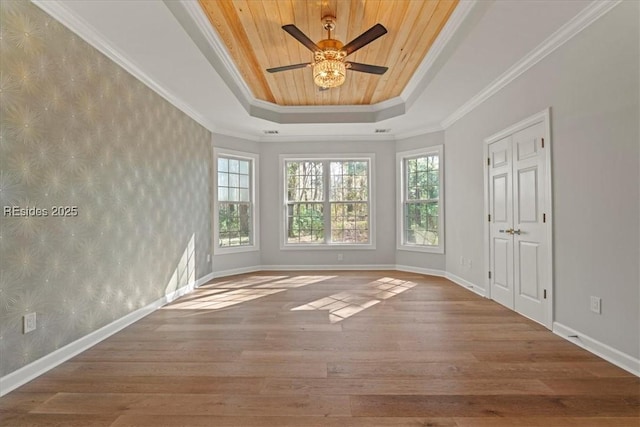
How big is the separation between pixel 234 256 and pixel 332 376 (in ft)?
13.3

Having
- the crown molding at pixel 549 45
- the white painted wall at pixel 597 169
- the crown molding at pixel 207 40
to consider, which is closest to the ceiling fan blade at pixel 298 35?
the crown molding at pixel 207 40

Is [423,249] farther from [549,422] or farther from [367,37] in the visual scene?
[549,422]

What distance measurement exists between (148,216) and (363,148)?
397 centimetres

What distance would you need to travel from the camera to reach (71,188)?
2.60 metres

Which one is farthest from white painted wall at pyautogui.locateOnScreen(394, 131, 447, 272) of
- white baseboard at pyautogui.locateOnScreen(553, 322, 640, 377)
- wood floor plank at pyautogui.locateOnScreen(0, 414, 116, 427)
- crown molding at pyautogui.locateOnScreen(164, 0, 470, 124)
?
wood floor plank at pyautogui.locateOnScreen(0, 414, 116, 427)

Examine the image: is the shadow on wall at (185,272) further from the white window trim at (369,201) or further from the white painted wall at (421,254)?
the white painted wall at (421,254)

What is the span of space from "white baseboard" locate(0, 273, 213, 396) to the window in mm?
2043

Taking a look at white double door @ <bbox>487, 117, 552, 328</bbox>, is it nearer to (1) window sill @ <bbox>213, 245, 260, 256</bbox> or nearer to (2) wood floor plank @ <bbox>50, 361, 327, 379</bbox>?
(2) wood floor plank @ <bbox>50, 361, 327, 379</bbox>

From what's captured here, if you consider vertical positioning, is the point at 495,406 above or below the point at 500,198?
below

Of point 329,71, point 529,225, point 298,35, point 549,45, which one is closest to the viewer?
point 298,35

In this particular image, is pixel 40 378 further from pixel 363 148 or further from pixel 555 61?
pixel 363 148

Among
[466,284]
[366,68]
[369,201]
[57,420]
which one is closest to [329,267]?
[369,201]

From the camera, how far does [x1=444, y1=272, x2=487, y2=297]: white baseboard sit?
14.3 ft

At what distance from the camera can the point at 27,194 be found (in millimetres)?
2223
